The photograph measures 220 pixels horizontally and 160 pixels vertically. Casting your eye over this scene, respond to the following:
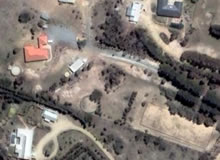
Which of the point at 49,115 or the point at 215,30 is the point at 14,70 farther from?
the point at 215,30

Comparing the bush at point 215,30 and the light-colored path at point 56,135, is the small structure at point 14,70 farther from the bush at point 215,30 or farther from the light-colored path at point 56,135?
the bush at point 215,30

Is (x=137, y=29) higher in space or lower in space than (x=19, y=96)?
higher

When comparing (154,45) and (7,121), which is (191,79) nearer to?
(154,45)

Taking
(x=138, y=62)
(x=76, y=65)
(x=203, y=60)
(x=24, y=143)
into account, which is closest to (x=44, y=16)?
(x=76, y=65)

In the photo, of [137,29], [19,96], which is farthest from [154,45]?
[19,96]

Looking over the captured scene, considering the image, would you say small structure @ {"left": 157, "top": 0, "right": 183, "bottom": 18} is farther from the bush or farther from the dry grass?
the dry grass

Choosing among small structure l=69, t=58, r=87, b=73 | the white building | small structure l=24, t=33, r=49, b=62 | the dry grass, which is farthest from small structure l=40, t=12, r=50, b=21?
the dry grass

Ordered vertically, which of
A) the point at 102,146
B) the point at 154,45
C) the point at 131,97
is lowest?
the point at 102,146
